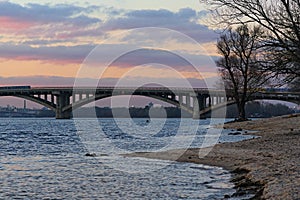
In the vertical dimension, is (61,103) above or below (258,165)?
above

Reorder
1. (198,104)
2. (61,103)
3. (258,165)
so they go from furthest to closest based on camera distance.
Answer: (61,103) → (198,104) → (258,165)

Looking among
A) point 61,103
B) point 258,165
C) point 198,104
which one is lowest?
point 258,165

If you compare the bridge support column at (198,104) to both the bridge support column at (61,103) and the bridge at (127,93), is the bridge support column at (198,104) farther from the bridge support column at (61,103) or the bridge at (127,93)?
the bridge support column at (61,103)

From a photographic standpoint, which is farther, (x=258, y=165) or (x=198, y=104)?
(x=198, y=104)

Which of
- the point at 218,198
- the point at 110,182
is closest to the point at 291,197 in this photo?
the point at 218,198

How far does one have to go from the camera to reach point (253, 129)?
61344mm

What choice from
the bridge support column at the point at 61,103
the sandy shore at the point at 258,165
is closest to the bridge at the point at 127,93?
the bridge support column at the point at 61,103

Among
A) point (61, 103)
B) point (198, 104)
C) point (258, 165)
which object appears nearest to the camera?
point (258, 165)

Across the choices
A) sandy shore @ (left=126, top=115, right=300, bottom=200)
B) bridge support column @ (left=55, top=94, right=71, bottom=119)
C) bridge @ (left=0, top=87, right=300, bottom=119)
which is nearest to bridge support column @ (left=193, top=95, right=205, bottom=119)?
bridge @ (left=0, top=87, right=300, bottom=119)

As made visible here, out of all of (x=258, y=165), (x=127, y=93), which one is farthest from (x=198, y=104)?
(x=258, y=165)

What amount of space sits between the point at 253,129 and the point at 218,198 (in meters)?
45.8

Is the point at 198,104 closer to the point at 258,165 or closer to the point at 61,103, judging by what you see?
the point at 61,103

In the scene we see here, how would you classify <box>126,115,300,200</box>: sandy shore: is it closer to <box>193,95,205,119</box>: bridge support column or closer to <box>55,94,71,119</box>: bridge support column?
<box>193,95,205,119</box>: bridge support column

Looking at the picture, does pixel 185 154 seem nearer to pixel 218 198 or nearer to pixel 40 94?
pixel 218 198
